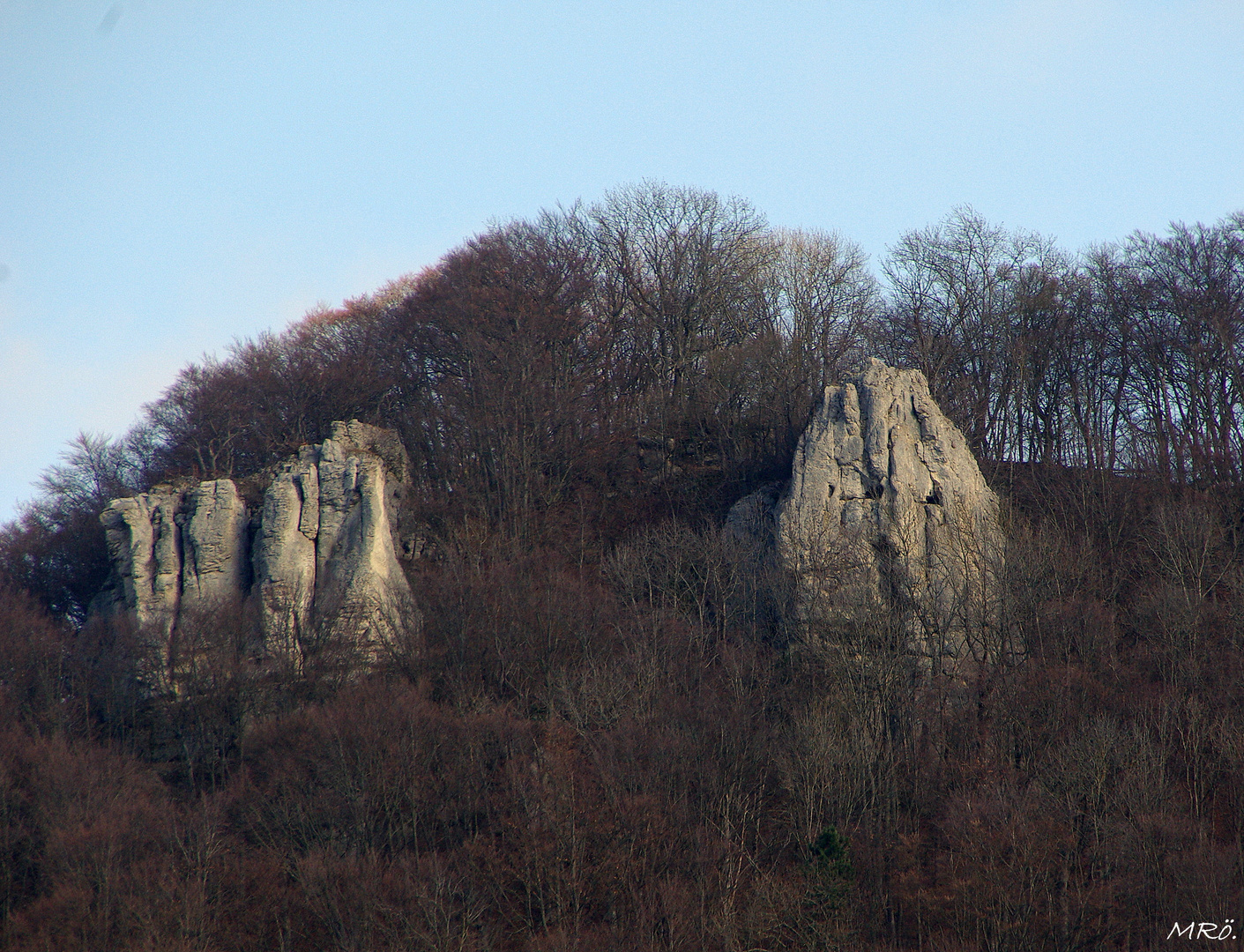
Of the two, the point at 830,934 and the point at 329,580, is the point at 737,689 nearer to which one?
the point at 830,934

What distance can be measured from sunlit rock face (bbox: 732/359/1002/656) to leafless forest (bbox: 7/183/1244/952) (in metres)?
0.88

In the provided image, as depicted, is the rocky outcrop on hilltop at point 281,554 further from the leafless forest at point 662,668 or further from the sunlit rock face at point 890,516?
the sunlit rock face at point 890,516

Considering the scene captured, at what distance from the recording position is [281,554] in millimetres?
35344

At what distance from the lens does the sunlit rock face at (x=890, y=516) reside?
31969mm

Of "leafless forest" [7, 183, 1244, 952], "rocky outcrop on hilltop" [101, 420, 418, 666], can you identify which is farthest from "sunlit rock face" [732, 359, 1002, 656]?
"rocky outcrop on hilltop" [101, 420, 418, 666]

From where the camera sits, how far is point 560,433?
42.0 metres

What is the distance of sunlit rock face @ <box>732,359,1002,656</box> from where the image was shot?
32.0 m

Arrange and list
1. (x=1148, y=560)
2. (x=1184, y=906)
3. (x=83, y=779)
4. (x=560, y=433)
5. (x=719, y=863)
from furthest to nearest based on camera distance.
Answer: (x=560, y=433) < (x=1148, y=560) < (x=83, y=779) < (x=719, y=863) < (x=1184, y=906)

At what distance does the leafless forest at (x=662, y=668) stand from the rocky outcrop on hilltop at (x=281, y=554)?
85 cm

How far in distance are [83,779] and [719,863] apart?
1589cm

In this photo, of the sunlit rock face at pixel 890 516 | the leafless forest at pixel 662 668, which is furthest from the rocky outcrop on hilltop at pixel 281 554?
the sunlit rock face at pixel 890 516

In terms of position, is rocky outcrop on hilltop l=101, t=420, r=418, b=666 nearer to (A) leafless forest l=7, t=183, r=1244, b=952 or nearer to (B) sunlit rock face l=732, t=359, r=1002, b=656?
(A) leafless forest l=7, t=183, r=1244, b=952

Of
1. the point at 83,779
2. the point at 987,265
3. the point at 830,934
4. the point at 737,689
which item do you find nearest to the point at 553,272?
the point at 987,265

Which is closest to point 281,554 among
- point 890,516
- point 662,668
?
point 662,668
